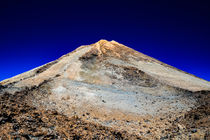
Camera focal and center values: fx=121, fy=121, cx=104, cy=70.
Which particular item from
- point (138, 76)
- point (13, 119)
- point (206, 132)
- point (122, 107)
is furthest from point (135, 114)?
point (138, 76)

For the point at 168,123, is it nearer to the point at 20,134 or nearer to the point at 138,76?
the point at 20,134

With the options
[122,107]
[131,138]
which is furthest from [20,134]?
[122,107]

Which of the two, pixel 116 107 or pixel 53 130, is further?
pixel 116 107

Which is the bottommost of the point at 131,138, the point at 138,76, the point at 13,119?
the point at 131,138

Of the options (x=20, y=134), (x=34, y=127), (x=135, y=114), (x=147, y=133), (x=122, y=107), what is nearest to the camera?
(x=20, y=134)

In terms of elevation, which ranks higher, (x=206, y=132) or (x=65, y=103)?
(x=65, y=103)

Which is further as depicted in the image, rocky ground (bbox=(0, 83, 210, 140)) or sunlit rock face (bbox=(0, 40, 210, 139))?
sunlit rock face (bbox=(0, 40, 210, 139))

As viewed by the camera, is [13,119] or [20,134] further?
[13,119]

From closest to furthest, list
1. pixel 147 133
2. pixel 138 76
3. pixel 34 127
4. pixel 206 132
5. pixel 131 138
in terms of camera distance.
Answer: pixel 34 127
pixel 206 132
pixel 131 138
pixel 147 133
pixel 138 76

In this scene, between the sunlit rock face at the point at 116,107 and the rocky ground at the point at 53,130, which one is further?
the sunlit rock face at the point at 116,107

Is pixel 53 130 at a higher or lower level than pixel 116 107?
lower
